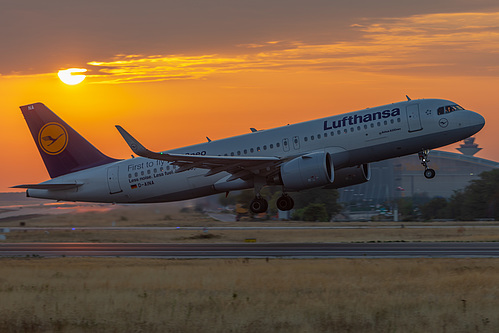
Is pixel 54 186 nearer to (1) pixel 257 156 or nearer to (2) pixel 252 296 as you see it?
(1) pixel 257 156

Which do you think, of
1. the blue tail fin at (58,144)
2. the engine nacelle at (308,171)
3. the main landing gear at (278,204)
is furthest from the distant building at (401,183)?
the engine nacelle at (308,171)

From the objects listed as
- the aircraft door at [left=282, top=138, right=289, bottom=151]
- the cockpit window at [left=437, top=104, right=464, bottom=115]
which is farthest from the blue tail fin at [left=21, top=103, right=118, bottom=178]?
the cockpit window at [left=437, top=104, right=464, bottom=115]

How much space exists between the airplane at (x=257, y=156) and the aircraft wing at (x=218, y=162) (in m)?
0.05

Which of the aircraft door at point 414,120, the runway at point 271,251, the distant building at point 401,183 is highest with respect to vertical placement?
the distant building at point 401,183

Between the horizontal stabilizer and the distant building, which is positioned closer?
the horizontal stabilizer

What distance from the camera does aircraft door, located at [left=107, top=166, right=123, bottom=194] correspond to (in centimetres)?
4306

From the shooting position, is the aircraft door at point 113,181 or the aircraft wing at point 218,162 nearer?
the aircraft wing at point 218,162

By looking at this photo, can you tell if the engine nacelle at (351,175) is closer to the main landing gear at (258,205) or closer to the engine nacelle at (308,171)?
the main landing gear at (258,205)

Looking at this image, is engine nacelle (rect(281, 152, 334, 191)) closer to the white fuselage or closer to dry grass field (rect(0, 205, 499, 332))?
the white fuselage

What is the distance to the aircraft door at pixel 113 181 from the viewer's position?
4306 centimetres

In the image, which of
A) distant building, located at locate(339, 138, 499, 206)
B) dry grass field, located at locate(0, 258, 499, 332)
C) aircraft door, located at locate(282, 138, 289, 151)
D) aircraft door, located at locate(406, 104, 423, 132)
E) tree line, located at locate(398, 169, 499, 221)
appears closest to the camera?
dry grass field, located at locate(0, 258, 499, 332)

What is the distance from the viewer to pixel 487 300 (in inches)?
828

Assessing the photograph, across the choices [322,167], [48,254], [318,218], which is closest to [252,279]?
[322,167]

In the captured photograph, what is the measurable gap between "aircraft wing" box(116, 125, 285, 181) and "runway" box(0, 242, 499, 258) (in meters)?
4.05
